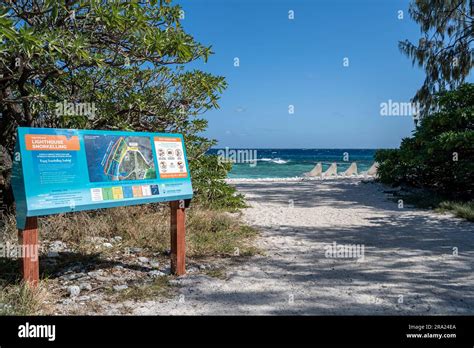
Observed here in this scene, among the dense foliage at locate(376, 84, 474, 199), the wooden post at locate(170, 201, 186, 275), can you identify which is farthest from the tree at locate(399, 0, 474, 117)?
the wooden post at locate(170, 201, 186, 275)

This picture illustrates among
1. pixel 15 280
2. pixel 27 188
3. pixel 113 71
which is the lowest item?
pixel 15 280

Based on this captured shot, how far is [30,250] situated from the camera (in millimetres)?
3332

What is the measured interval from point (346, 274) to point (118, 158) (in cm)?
318

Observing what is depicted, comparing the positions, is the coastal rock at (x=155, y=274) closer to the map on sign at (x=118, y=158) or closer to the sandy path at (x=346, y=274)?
the sandy path at (x=346, y=274)

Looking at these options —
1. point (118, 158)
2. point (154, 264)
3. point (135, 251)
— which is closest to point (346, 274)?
point (154, 264)

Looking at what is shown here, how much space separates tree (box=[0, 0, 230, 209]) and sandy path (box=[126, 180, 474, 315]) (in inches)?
111

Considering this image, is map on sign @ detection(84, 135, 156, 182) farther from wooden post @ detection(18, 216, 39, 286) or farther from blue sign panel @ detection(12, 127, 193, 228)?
wooden post @ detection(18, 216, 39, 286)

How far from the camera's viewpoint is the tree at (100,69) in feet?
12.7

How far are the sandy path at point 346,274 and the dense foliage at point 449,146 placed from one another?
280cm

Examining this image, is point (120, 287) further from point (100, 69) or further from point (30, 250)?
point (100, 69)

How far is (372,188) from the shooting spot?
15.0 m
